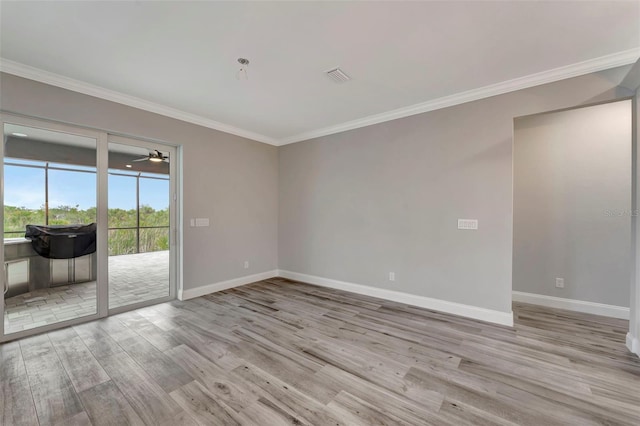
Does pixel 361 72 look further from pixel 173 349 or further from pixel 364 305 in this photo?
pixel 173 349

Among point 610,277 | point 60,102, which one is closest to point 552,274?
point 610,277

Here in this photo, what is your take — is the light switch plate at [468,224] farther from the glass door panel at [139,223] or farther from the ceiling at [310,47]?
the glass door panel at [139,223]

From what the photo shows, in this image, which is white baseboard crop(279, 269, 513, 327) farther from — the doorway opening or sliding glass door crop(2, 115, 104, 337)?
sliding glass door crop(2, 115, 104, 337)

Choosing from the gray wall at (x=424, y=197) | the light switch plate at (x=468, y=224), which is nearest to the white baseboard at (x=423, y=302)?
the gray wall at (x=424, y=197)

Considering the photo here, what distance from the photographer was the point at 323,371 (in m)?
2.14

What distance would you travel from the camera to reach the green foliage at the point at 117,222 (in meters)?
2.72

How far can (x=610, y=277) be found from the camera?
3225 mm

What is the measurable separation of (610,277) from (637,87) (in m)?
2.33

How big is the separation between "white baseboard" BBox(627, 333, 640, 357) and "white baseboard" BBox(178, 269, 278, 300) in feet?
16.1

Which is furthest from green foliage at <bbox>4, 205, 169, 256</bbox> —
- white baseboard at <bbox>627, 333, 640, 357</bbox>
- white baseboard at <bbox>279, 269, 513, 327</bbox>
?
white baseboard at <bbox>627, 333, 640, 357</bbox>

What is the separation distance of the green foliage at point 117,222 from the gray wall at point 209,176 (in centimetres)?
40

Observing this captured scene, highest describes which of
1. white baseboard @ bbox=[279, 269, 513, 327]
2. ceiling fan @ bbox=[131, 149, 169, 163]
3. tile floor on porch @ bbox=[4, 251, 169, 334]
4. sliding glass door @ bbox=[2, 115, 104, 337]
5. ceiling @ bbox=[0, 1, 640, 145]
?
ceiling @ bbox=[0, 1, 640, 145]

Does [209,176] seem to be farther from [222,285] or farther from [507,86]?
[507,86]

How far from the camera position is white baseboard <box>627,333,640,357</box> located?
2.31 meters
